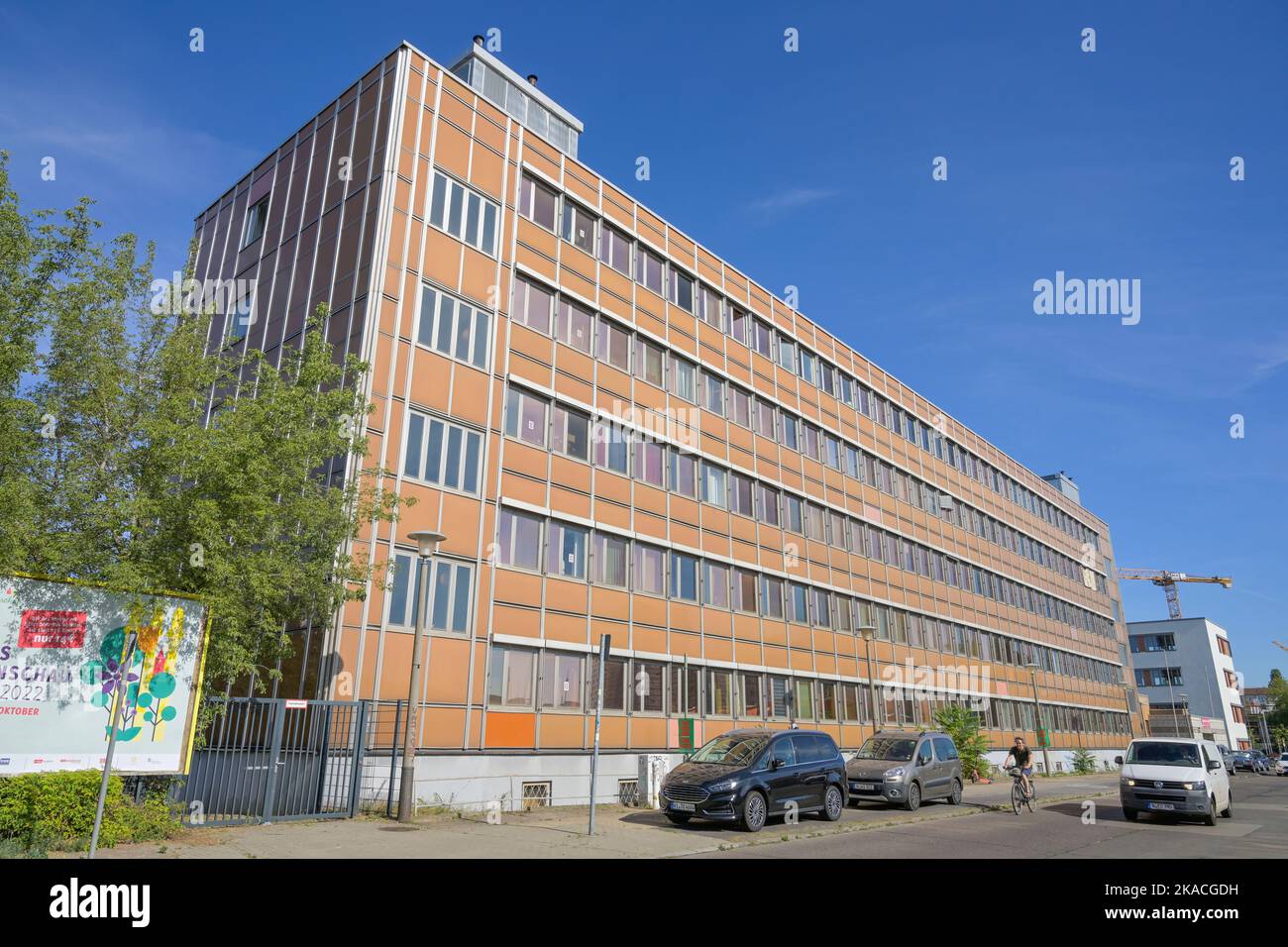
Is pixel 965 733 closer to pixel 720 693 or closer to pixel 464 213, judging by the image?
pixel 720 693

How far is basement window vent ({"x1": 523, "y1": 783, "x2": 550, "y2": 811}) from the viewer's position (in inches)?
763

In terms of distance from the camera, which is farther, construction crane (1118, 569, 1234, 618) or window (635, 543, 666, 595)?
construction crane (1118, 569, 1234, 618)

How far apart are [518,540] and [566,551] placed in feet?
5.65

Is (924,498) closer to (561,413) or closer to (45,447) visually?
(561,413)

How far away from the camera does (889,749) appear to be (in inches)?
849

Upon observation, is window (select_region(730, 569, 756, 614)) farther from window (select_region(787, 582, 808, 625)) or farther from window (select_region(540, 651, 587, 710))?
window (select_region(540, 651, 587, 710))

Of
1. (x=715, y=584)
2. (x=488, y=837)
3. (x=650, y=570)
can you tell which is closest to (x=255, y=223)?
(x=650, y=570)

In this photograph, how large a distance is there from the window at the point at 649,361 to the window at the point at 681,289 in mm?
2513

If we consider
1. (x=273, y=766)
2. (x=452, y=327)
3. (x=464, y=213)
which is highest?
(x=464, y=213)

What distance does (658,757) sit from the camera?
20062 mm

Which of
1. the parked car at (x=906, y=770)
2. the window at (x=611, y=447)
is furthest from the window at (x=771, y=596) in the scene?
the window at (x=611, y=447)

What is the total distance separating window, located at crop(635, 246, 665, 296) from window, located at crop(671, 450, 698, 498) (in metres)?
5.76

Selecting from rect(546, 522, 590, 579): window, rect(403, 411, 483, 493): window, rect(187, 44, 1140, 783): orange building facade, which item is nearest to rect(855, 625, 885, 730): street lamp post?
rect(187, 44, 1140, 783): orange building facade
